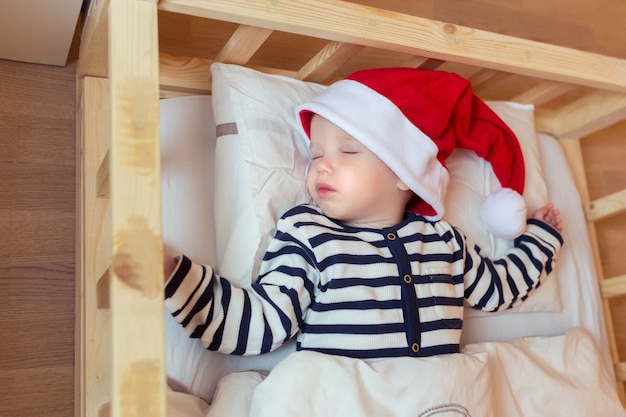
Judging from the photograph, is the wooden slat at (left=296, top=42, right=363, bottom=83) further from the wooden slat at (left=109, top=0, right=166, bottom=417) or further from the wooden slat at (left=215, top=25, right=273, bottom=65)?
the wooden slat at (left=109, top=0, right=166, bottom=417)

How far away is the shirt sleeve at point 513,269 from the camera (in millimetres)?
1167

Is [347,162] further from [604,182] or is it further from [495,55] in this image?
[604,182]

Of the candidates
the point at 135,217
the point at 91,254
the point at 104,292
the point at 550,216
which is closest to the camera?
the point at 135,217

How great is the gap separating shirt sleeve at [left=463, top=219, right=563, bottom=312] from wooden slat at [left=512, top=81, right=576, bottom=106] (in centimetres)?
28

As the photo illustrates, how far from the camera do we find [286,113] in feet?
3.66

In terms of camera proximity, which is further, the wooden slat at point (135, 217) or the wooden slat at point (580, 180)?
the wooden slat at point (580, 180)

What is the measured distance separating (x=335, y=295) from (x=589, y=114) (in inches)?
30.4

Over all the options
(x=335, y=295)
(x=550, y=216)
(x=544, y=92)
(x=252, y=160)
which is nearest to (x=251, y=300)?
(x=335, y=295)

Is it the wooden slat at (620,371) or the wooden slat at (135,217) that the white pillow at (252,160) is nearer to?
the wooden slat at (135,217)

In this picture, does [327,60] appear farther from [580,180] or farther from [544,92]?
[580,180]

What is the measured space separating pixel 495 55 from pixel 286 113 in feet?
1.15

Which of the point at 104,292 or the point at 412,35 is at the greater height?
the point at 412,35

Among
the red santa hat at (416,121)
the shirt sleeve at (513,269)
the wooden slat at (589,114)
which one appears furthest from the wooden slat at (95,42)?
the wooden slat at (589,114)

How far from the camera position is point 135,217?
702 millimetres
